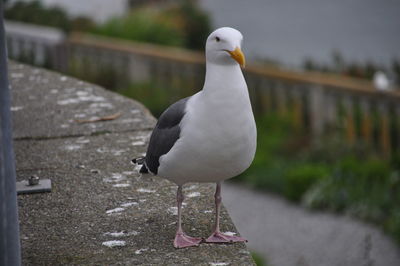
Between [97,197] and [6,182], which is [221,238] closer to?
[97,197]

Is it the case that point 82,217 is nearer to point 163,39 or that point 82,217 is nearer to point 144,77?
point 144,77

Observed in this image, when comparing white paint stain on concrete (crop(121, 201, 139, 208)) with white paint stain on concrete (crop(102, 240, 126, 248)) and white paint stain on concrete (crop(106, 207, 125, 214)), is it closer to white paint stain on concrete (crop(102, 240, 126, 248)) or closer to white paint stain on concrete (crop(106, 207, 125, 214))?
white paint stain on concrete (crop(106, 207, 125, 214))

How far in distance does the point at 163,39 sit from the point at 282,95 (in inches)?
168

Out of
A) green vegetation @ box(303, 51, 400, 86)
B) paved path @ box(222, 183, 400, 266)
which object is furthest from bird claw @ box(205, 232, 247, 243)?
green vegetation @ box(303, 51, 400, 86)

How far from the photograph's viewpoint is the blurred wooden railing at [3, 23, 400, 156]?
798 centimetres

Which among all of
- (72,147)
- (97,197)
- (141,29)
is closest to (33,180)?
(97,197)

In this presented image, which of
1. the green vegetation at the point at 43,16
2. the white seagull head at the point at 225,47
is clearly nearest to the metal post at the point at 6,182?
the white seagull head at the point at 225,47

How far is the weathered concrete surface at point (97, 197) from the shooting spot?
9.00ft

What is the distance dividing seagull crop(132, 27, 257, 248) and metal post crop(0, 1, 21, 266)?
0.66m

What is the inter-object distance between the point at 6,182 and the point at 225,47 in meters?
0.89

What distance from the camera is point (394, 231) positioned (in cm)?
606

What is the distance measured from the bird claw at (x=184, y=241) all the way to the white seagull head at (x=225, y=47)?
675mm

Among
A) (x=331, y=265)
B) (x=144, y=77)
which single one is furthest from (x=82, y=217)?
(x=144, y=77)

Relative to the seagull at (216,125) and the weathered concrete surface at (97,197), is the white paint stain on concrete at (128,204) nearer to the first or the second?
the weathered concrete surface at (97,197)
